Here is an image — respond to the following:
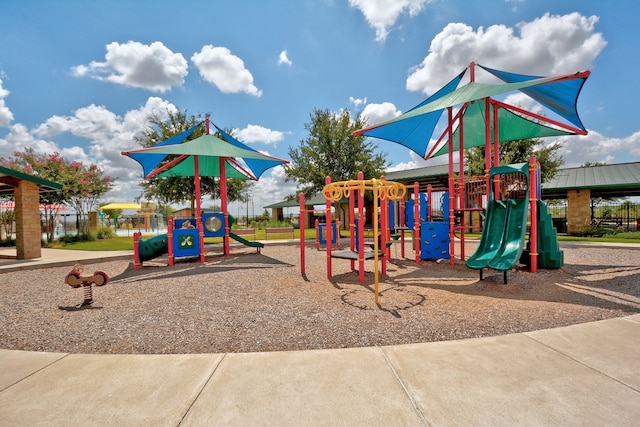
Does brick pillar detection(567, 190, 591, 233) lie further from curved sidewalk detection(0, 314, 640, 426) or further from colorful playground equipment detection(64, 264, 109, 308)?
colorful playground equipment detection(64, 264, 109, 308)

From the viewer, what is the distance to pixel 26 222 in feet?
37.0

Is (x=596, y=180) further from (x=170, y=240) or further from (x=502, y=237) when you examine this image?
(x=170, y=240)

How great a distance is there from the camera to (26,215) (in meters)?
11.4

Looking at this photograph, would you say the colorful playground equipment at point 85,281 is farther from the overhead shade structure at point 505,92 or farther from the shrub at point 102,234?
the shrub at point 102,234

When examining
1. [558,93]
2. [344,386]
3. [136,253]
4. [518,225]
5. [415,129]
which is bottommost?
[344,386]

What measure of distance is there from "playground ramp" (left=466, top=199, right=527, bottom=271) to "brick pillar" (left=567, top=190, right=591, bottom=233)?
17931 mm

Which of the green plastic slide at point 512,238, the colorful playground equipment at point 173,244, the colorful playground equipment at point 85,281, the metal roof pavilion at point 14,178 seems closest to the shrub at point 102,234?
the metal roof pavilion at point 14,178

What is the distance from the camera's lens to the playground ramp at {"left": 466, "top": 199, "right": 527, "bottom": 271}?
6206 mm

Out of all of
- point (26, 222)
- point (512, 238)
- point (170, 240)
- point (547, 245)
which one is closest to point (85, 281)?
point (170, 240)

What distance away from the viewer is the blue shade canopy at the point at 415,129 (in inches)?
376

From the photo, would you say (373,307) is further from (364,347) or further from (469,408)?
(469,408)

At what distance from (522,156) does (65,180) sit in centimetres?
3192

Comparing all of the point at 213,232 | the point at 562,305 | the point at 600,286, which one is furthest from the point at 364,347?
the point at 213,232

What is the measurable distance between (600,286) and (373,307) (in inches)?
205
